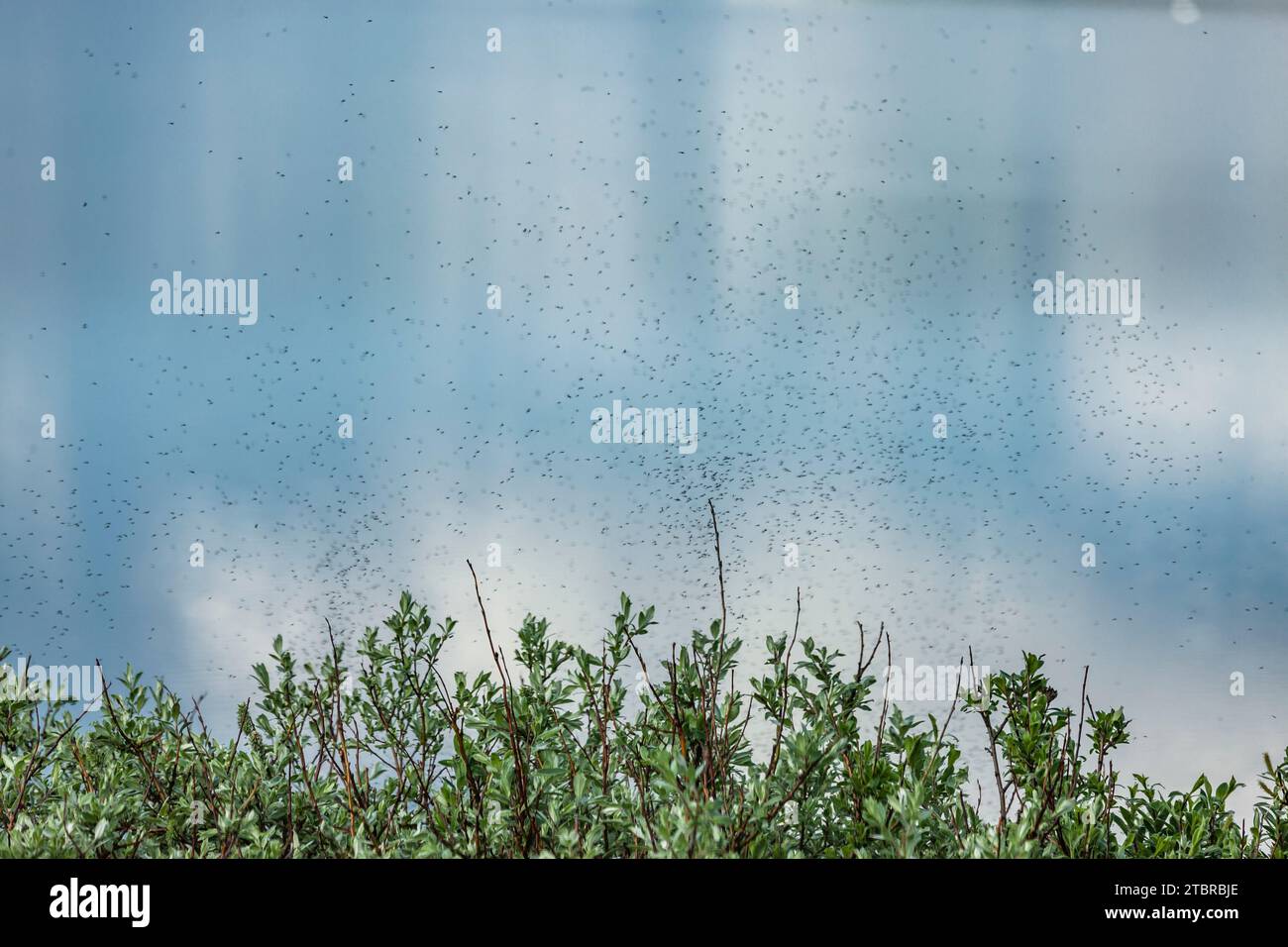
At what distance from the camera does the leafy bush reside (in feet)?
2.99

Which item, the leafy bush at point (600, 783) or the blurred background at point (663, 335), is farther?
the blurred background at point (663, 335)

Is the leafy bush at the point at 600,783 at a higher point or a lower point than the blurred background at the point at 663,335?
lower

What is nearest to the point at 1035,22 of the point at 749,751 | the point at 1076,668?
the point at 1076,668

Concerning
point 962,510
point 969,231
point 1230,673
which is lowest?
point 1230,673

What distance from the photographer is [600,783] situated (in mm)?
1031

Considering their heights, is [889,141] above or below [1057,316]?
above

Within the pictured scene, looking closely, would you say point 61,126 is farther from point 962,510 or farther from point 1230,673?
point 1230,673

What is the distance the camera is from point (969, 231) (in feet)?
7.38

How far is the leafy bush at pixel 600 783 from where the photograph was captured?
91 centimetres

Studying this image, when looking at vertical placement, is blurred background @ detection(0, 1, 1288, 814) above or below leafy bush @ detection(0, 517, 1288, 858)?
above

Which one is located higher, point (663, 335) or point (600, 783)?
point (663, 335)

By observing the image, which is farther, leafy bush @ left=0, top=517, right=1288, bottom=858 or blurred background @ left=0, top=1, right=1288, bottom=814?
blurred background @ left=0, top=1, right=1288, bottom=814

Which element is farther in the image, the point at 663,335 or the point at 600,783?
the point at 663,335

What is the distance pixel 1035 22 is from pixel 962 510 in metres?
1.37
